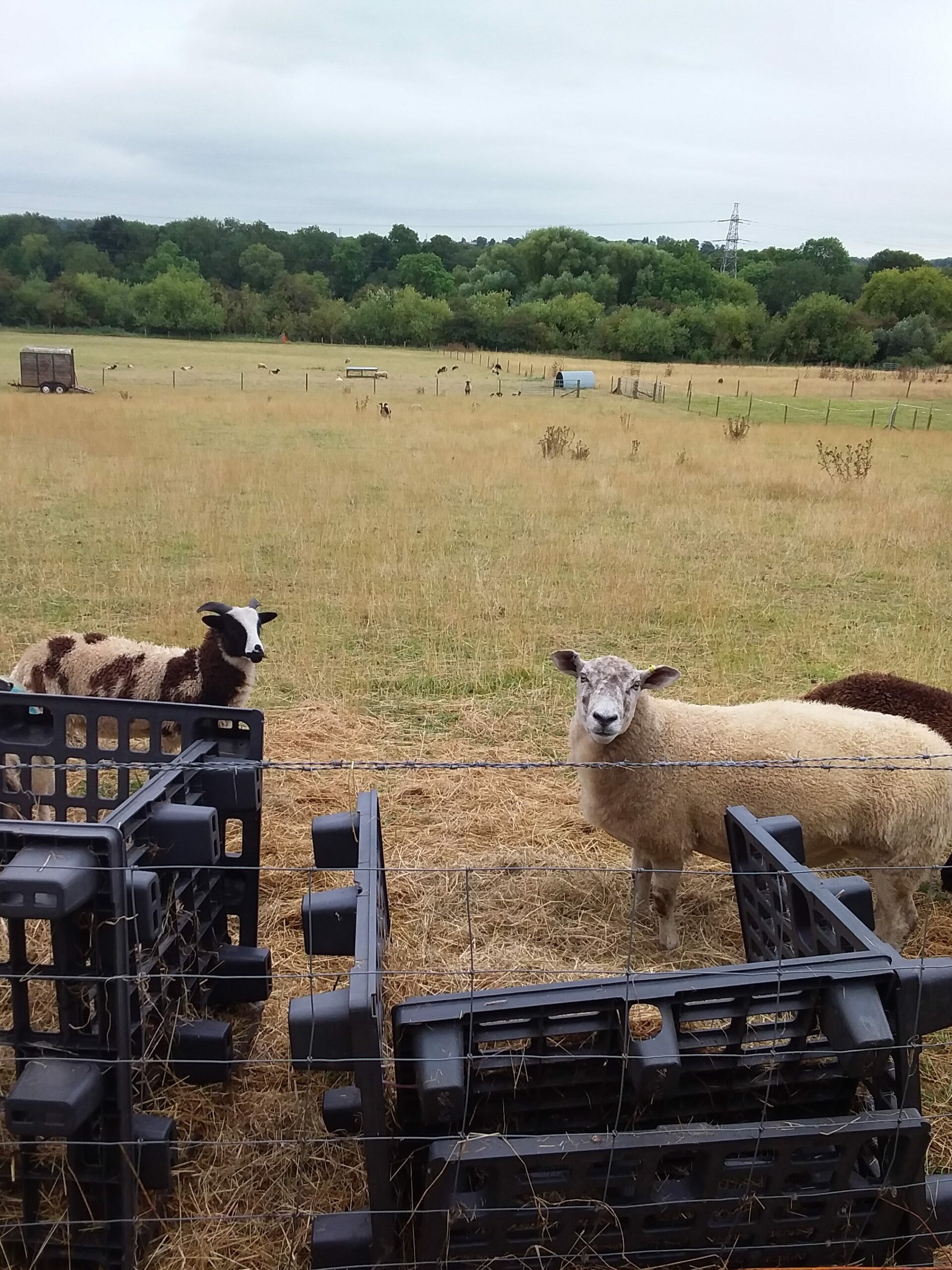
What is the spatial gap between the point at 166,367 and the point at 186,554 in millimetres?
44516

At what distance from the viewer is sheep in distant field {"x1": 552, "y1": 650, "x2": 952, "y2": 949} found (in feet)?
15.9

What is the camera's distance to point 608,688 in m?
5.02

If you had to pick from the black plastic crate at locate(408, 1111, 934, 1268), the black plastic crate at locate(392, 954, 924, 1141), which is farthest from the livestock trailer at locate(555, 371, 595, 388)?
the black plastic crate at locate(408, 1111, 934, 1268)

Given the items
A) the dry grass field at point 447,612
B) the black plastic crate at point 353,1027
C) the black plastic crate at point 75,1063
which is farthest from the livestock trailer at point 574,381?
the black plastic crate at point 75,1063

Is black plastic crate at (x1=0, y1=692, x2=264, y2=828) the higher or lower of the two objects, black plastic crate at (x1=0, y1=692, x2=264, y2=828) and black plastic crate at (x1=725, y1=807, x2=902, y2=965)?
the higher

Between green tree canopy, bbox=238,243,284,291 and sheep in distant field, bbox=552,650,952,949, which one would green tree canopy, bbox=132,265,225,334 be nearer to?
green tree canopy, bbox=238,243,284,291

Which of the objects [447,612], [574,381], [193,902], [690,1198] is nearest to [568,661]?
[193,902]

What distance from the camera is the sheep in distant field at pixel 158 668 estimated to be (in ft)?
22.6

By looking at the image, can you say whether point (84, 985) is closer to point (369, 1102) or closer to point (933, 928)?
point (369, 1102)

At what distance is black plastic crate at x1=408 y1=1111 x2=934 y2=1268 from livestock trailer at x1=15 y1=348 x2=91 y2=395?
38495 millimetres

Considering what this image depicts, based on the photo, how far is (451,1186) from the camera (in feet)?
8.76

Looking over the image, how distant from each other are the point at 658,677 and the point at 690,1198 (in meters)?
2.78

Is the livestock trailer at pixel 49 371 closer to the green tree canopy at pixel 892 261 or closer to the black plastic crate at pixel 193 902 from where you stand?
the black plastic crate at pixel 193 902

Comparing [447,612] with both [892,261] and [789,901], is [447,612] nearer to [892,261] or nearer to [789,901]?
[789,901]
